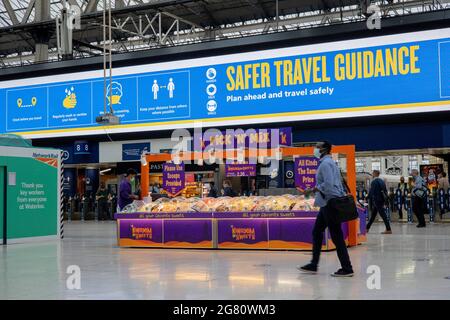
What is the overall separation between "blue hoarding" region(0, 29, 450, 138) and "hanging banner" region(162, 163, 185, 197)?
4581 mm

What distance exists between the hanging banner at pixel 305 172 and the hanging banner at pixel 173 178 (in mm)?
2781

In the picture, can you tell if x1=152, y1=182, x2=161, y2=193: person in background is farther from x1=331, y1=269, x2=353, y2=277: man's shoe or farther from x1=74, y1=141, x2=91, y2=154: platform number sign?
x1=331, y1=269, x2=353, y2=277: man's shoe

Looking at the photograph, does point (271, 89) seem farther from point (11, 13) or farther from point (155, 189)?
point (11, 13)

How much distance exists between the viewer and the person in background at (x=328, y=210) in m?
7.07

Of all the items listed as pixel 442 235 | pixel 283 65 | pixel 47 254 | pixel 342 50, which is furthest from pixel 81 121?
→ pixel 442 235

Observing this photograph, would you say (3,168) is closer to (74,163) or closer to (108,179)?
(74,163)

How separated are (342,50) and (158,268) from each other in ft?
37.7

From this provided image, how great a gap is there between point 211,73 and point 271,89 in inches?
87.7

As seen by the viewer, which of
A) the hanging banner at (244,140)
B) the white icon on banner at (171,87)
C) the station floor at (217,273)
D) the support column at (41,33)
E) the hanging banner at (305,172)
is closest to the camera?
the station floor at (217,273)

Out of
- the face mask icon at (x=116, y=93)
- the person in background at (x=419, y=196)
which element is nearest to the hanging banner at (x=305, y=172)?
the person in background at (x=419, y=196)

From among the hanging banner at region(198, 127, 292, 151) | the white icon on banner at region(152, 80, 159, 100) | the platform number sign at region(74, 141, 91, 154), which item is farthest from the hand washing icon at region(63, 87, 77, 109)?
the hanging banner at region(198, 127, 292, 151)

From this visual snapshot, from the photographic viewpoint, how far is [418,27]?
16797 mm

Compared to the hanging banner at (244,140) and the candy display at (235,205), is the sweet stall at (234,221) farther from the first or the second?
the hanging banner at (244,140)
